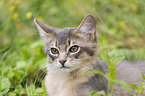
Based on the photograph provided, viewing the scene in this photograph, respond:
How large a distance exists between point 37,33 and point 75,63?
148cm

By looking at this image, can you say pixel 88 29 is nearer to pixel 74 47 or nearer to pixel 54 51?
pixel 74 47

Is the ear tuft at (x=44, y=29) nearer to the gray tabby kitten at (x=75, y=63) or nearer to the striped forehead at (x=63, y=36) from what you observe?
the gray tabby kitten at (x=75, y=63)

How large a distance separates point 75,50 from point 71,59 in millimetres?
180

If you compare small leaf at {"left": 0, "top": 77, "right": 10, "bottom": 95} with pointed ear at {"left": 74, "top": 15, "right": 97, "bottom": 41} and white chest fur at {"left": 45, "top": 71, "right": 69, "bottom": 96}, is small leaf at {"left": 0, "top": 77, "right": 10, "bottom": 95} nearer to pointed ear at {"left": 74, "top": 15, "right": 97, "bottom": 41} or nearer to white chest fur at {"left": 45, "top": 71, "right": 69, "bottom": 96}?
white chest fur at {"left": 45, "top": 71, "right": 69, "bottom": 96}

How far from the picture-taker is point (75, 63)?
2900 millimetres

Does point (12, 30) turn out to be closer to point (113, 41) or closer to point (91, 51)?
point (113, 41)

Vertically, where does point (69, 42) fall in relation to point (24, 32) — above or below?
below

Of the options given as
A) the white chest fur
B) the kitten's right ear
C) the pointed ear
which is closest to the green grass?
the white chest fur

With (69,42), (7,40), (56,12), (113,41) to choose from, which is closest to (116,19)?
(113,41)

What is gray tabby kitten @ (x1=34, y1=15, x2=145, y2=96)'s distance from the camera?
2.90 meters

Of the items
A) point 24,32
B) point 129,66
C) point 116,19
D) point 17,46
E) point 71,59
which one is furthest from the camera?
point 116,19

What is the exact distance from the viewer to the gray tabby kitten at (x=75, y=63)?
9.51 feet

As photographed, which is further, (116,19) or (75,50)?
(116,19)

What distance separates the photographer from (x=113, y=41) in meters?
6.04
